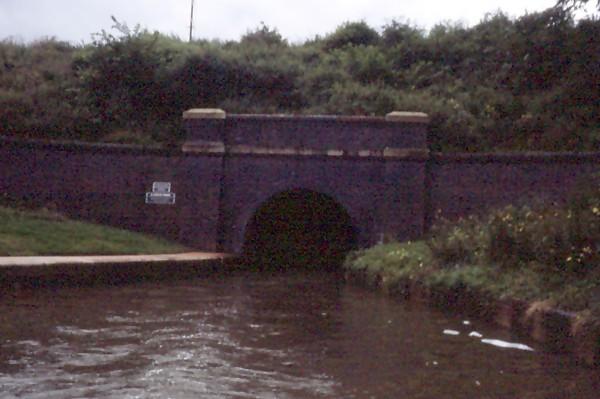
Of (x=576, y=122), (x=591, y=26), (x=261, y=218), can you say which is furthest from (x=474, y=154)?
(x=261, y=218)

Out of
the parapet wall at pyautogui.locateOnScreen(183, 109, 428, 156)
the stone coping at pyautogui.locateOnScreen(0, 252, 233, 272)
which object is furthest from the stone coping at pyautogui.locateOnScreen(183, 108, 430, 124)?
the stone coping at pyautogui.locateOnScreen(0, 252, 233, 272)

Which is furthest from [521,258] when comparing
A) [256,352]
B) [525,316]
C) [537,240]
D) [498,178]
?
[498,178]

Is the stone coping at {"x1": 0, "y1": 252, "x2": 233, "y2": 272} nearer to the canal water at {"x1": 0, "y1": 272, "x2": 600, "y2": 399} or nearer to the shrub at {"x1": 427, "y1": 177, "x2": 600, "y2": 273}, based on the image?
the canal water at {"x1": 0, "y1": 272, "x2": 600, "y2": 399}

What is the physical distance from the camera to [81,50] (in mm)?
23109

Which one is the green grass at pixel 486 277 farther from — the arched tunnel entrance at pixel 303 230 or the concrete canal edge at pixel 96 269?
the arched tunnel entrance at pixel 303 230

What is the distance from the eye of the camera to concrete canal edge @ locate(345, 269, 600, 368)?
23.0 ft

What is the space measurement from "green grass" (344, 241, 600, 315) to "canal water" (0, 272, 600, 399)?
530mm


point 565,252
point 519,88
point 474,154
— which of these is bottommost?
point 565,252

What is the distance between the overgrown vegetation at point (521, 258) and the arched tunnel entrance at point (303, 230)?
7600 mm

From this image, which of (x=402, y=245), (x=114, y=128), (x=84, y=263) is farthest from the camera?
(x=114, y=128)

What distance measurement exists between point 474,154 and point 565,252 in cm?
808

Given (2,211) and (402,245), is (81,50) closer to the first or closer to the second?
(2,211)

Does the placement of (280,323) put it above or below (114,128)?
below

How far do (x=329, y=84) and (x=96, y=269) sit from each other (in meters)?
11.0
